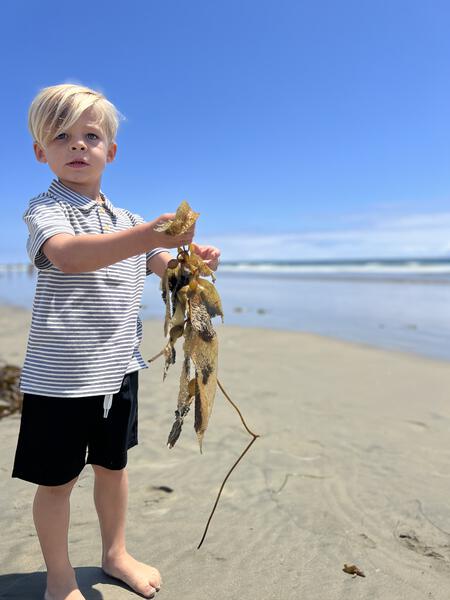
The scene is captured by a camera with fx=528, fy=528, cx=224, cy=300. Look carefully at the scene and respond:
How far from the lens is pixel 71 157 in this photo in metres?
2.17

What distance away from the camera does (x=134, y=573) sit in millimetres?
2359

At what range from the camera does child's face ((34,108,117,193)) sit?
2.16 metres

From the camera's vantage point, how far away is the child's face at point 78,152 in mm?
2156

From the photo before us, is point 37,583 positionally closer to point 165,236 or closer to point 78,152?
point 165,236

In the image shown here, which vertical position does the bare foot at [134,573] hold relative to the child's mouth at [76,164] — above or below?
below

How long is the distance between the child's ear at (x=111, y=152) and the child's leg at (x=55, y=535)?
1.40 meters

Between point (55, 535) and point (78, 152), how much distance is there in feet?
5.15

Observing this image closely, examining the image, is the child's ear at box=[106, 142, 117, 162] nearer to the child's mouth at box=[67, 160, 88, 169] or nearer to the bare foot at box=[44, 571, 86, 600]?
the child's mouth at box=[67, 160, 88, 169]

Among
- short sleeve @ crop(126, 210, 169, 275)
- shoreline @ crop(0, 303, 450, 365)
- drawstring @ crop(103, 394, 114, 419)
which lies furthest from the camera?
shoreline @ crop(0, 303, 450, 365)

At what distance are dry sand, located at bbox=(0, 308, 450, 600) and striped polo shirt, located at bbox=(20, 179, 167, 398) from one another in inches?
39.4

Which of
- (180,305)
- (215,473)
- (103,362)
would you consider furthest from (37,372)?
(215,473)

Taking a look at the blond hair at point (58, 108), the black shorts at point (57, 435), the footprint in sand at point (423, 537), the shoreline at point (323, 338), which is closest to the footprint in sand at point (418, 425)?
the footprint in sand at point (423, 537)

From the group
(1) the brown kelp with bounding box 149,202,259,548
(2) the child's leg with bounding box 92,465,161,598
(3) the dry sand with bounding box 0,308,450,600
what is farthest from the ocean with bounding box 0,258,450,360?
(1) the brown kelp with bounding box 149,202,259,548

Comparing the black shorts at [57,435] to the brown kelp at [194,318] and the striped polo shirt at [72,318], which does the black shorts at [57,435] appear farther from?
the brown kelp at [194,318]
